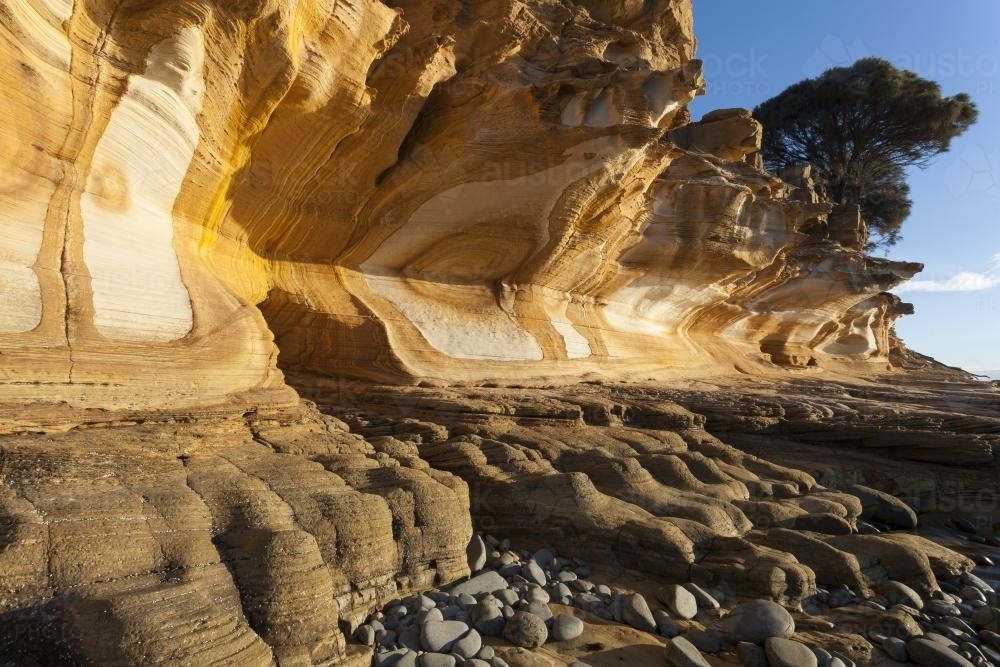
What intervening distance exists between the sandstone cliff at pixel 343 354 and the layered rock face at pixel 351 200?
3 centimetres

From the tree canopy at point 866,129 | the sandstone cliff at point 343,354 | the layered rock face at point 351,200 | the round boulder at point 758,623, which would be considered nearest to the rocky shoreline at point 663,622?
the round boulder at point 758,623

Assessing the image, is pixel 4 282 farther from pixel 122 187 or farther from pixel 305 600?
pixel 305 600

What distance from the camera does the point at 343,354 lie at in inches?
264

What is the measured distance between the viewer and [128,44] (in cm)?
443

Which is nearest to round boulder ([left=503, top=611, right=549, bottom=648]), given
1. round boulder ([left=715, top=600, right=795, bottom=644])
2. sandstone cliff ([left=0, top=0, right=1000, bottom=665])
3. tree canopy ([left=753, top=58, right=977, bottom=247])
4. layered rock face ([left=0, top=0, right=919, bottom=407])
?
sandstone cliff ([left=0, top=0, right=1000, bottom=665])

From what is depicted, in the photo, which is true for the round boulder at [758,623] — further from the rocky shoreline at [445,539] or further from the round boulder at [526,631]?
the round boulder at [526,631]

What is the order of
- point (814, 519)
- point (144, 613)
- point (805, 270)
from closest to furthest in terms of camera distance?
point (144, 613) < point (814, 519) < point (805, 270)

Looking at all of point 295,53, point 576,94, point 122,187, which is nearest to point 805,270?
point 576,94

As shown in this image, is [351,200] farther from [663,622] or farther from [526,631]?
[663,622]

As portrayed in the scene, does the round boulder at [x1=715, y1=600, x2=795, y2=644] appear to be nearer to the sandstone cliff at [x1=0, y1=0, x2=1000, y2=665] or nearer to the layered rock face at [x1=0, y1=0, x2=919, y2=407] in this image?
the sandstone cliff at [x1=0, y1=0, x2=1000, y2=665]

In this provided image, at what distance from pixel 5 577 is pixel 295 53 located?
4744 mm

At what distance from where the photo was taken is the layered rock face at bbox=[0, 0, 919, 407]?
407 centimetres

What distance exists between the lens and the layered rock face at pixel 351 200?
407cm

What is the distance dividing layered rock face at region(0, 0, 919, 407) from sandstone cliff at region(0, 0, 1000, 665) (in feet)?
0.10
